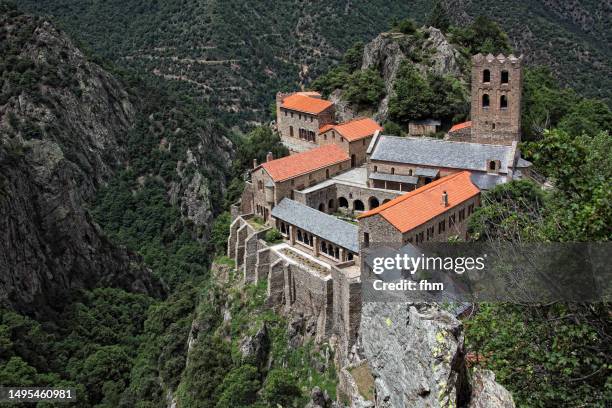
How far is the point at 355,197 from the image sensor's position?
5434cm

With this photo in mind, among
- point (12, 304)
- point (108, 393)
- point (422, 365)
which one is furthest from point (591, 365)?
point (12, 304)

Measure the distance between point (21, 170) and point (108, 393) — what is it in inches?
1313

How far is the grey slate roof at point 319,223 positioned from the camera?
4484 cm

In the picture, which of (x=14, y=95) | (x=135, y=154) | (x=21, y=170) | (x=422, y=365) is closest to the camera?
(x=422, y=365)

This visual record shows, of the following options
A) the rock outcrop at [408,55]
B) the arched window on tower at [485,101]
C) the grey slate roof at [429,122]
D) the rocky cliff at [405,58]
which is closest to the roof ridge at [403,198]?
the arched window on tower at [485,101]

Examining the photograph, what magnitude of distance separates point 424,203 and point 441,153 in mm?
11351

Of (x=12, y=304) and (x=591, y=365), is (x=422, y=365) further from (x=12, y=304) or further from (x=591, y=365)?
(x=12, y=304)

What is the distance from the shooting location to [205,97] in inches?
5925

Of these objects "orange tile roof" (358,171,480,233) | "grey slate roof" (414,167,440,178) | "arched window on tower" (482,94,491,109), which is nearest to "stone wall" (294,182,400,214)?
"grey slate roof" (414,167,440,178)

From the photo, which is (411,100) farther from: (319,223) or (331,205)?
(319,223)

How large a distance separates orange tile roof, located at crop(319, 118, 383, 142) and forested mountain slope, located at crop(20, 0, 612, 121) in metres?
79.0

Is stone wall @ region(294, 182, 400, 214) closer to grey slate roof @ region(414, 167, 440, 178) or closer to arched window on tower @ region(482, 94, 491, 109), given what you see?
grey slate roof @ region(414, 167, 440, 178)

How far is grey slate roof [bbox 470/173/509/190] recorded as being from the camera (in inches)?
1924

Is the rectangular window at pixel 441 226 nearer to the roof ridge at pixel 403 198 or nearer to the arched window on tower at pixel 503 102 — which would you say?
the roof ridge at pixel 403 198
